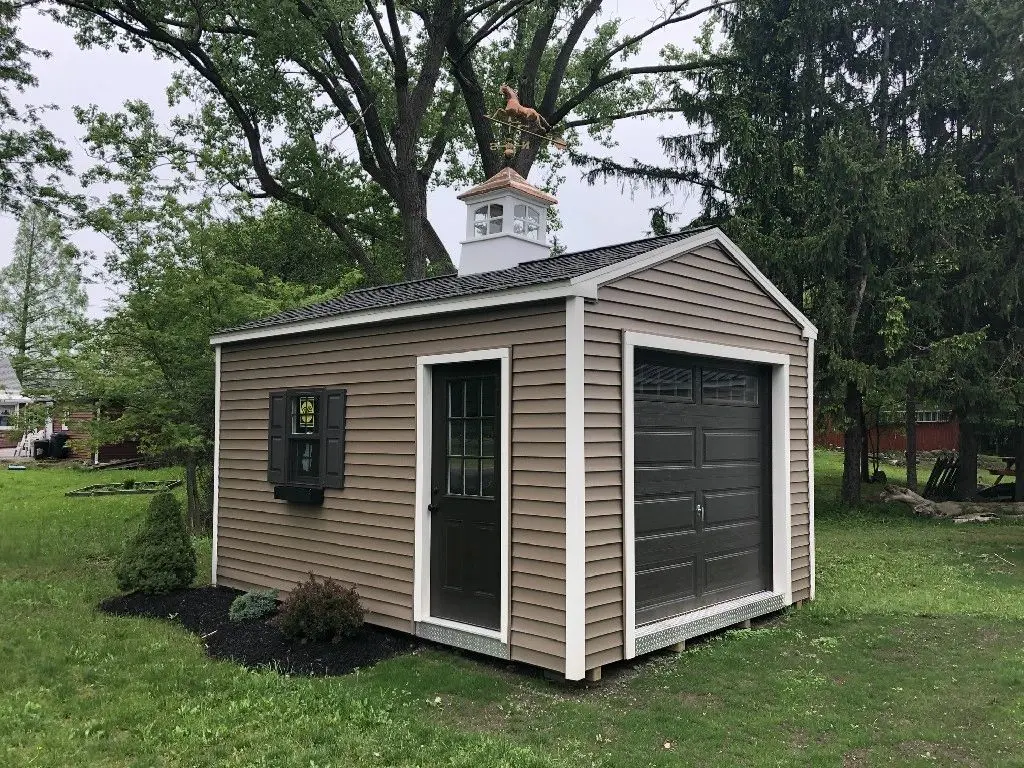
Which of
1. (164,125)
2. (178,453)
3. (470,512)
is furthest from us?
(164,125)

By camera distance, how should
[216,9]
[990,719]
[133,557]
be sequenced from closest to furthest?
[990,719], [133,557], [216,9]

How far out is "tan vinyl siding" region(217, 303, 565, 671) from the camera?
4.72m

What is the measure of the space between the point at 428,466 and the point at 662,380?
1846 millimetres

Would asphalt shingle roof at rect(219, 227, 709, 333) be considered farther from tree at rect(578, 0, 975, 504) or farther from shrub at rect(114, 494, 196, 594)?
tree at rect(578, 0, 975, 504)

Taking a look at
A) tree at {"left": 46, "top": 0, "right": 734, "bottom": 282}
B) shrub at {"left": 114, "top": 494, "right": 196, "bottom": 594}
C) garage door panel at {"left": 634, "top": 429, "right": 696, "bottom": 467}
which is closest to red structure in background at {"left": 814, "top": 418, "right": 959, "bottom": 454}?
tree at {"left": 46, "top": 0, "right": 734, "bottom": 282}

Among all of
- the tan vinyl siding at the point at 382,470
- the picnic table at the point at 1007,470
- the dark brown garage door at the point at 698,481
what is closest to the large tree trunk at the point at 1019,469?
the picnic table at the point at 1007,470

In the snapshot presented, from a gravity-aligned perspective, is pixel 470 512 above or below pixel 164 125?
below

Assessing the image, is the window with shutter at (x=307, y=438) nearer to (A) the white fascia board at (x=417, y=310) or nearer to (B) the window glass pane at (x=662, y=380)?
(A) the white fascia board at (x=417, y=310)

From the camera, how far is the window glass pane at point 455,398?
18.1 ft

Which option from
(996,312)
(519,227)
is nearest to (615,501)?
(519,227)

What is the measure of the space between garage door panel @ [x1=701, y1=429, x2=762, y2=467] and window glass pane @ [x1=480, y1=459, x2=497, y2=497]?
178 cm

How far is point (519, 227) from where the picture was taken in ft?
25.9

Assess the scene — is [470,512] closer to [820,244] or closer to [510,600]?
[510,600]

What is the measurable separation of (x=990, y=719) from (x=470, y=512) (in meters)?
3.29
